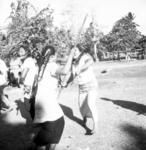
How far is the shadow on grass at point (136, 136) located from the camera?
4191mm

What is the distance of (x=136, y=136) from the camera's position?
4.68m

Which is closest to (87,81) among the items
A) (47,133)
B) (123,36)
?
(47,133)

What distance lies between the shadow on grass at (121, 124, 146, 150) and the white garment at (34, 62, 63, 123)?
1892mm

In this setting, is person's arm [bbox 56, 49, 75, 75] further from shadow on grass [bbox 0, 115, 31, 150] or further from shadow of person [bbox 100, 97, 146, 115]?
shadow of person [bbox 100, 97, 146, 115]

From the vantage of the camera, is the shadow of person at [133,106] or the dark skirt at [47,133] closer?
the dark skirt at [47,133]

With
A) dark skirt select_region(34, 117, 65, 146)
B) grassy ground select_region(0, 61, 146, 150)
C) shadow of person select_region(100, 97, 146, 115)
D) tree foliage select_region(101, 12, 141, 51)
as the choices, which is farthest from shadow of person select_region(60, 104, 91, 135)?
tree foliage select_region(101, 12, 141, 51)

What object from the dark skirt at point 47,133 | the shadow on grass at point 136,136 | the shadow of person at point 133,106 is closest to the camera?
the dark skirt at point 47,133

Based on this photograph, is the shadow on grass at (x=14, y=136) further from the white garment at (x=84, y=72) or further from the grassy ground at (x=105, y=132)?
the white garment at (x=84, y=72)

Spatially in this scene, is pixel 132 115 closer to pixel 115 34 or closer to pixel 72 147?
pixel 72 147

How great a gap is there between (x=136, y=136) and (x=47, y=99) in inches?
99.2

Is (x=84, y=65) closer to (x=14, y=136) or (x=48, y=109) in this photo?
(x=48, y=109)

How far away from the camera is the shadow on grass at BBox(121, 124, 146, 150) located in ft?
13.8

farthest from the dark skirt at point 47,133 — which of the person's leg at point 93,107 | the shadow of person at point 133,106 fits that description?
the shadow of person at point 133,106

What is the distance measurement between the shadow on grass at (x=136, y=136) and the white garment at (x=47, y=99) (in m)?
1.89
